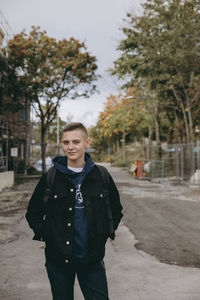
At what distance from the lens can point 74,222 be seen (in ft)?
7.64

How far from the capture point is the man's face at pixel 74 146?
2471 millimetres

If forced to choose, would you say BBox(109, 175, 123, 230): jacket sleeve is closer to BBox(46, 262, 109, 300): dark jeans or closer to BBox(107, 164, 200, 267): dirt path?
BBox(46, 262, 109, 300): dark jeans

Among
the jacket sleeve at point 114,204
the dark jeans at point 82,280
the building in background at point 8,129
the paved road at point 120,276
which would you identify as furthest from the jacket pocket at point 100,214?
the building in background at point 8,129

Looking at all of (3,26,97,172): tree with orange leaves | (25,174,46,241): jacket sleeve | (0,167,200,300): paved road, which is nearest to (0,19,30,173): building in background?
(3,26,97,172): tree with orange leaves

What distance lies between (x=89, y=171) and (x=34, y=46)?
23026mm

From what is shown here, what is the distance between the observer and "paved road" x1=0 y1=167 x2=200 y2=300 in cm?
391

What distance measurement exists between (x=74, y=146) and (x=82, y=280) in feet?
2.99

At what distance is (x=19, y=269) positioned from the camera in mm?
4801

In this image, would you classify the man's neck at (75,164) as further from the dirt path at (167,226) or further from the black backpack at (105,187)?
the dirt path at (167,226)

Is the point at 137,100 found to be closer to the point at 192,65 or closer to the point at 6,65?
the point at 192,65

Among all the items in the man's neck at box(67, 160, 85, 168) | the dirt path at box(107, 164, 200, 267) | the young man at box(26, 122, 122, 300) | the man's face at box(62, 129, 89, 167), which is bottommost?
the dirt path at box(107, 164, 200, 267)

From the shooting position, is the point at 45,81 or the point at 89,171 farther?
the point at 45,81

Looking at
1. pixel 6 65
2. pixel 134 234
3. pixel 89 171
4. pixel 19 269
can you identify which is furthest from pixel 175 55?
pixel 89 171

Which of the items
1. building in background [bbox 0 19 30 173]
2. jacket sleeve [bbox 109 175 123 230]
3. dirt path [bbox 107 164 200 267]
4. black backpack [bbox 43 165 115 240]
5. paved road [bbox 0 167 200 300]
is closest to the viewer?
black backpack [bbox 43 165 115 240]
